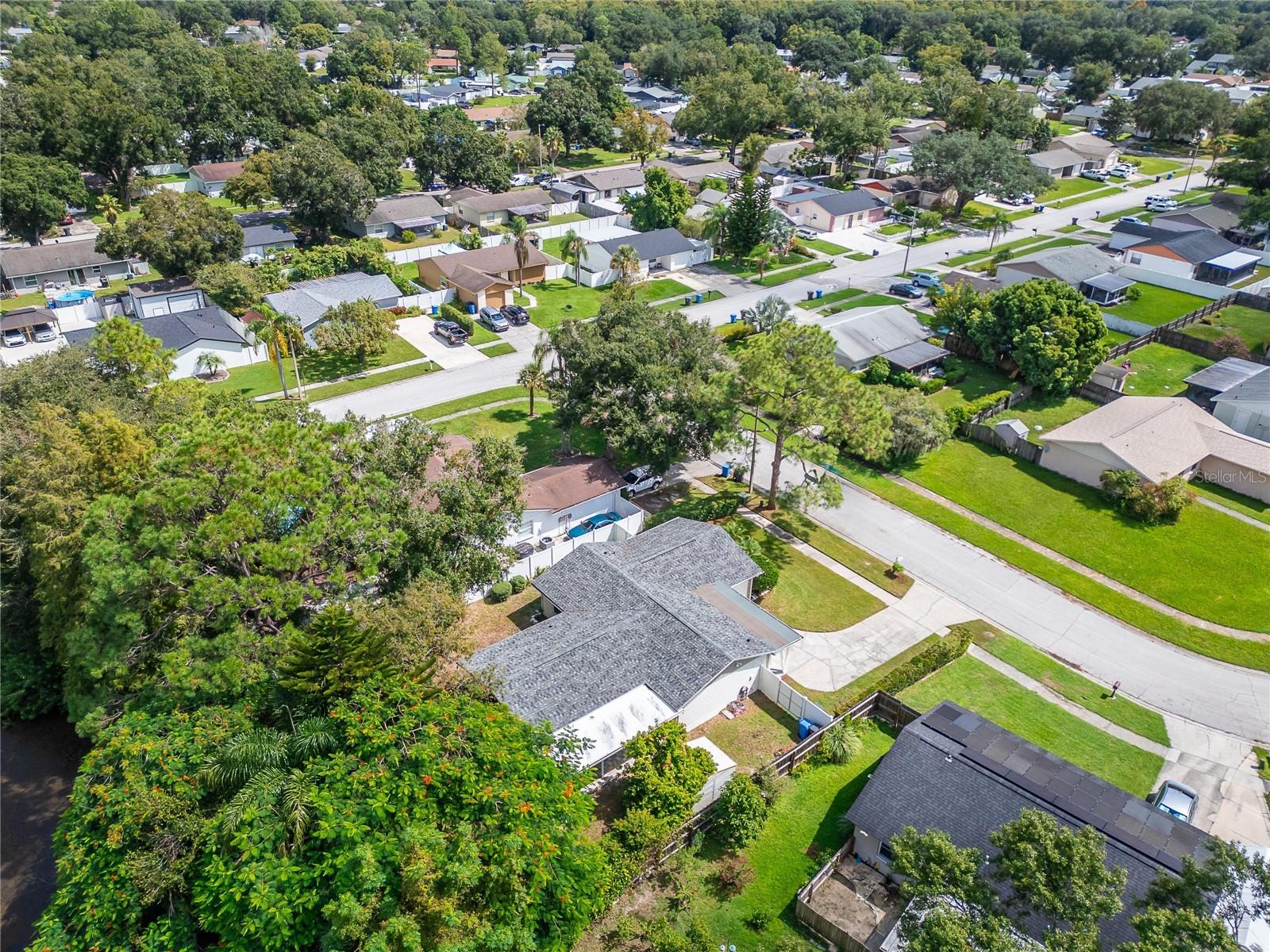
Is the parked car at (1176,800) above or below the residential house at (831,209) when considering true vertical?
below

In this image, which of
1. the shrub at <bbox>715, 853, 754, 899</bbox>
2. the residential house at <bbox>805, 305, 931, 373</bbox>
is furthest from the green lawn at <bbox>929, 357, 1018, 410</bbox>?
the shrub at <bbox>715, 853, 754, 899</bbox>

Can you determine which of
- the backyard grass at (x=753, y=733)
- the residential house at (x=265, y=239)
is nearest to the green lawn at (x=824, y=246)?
the residential house at (x=265, y=239)

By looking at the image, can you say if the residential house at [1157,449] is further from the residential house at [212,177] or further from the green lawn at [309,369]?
the residential house at [212,177]

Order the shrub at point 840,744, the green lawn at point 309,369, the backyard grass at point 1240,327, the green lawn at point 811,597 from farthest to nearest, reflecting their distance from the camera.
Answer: the backyard grass at point 1240,327 → the green lawn at point 309,369 → the green lawn at point 811,597 → the shrub at point 840,744

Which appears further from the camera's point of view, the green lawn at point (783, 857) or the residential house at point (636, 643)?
the residential house at point (636, 643)

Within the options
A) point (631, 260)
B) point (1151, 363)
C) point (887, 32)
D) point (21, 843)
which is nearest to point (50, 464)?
point (21, 843)

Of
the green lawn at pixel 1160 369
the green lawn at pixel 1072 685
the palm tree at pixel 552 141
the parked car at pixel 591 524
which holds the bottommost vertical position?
the green lawn at pixel 1072 685

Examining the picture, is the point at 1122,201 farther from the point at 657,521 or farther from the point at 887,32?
the point at 887,32

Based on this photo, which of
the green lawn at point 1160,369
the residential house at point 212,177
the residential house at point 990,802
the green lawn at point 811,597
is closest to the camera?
the residential house at point 990,802
